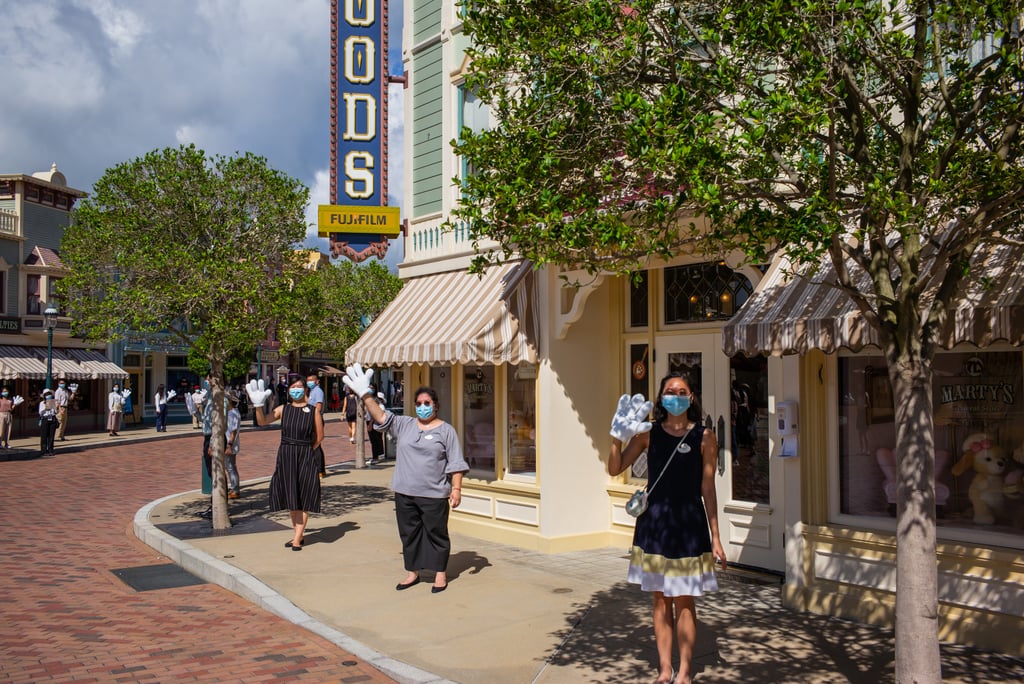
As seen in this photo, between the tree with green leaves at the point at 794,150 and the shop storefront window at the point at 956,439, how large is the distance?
1231 mm

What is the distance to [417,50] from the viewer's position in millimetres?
12859

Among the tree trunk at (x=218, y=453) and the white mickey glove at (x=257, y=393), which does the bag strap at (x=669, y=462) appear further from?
the tree trunk at (x=218, y=453)

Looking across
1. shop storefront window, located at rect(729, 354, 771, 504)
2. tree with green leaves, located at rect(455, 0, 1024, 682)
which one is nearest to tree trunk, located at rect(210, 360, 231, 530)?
shop storefront window, located at rect(729, 354, 771, 504)

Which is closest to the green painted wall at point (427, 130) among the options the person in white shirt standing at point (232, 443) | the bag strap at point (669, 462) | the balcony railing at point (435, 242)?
the balcony railing at point (435, 242)

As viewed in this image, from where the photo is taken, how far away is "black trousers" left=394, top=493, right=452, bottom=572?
321 inches

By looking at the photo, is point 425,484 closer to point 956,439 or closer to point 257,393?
point 257,393

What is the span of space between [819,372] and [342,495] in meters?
9.52

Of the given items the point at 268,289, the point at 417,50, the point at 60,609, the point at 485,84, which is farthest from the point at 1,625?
the point at 417,50

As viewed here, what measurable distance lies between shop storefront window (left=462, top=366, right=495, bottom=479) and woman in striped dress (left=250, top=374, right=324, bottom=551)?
226cm

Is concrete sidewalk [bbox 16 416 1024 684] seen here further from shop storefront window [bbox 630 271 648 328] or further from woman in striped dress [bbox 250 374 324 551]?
shop storefront window [bbox 630 271 648 328]

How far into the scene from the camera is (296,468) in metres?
9.91

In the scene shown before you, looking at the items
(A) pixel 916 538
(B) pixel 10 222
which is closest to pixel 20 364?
(B) pixel 10 222

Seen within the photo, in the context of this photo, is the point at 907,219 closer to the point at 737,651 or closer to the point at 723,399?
the point at 737,651

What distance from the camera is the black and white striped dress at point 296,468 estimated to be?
987 centimetres
